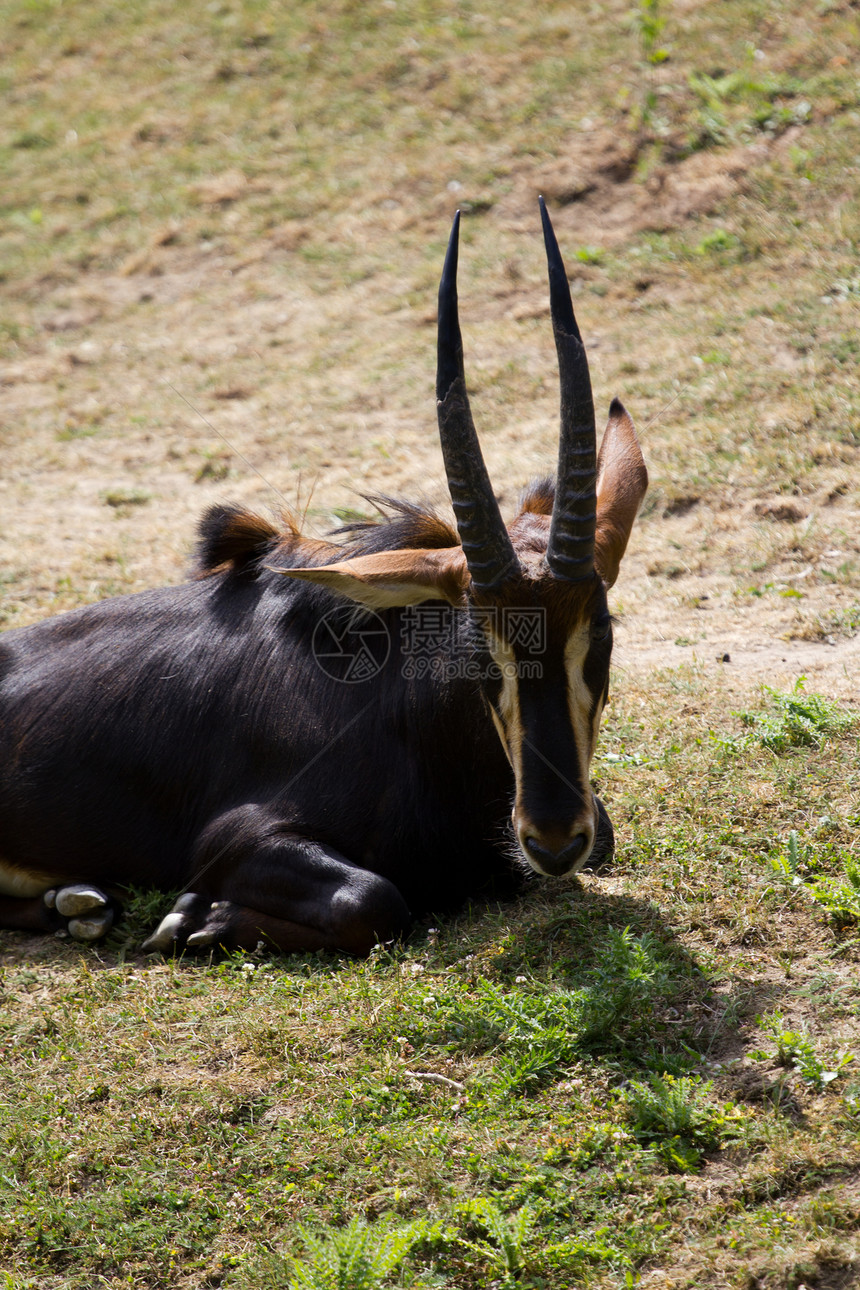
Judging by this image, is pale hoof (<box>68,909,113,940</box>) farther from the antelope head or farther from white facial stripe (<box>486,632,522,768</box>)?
white facial stripe (<box>486,632,522,768</box>)

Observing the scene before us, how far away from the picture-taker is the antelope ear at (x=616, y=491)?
17.5 feet

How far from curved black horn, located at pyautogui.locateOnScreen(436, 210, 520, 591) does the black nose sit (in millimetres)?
1053

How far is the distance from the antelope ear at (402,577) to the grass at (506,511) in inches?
59.0

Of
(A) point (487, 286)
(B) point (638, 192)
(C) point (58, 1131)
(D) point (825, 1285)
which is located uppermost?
(B) point (638, 192)

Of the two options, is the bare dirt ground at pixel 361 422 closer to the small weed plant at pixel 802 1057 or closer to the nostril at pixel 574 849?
the nostril at pixel 574 849

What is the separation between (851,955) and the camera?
4.59 meters

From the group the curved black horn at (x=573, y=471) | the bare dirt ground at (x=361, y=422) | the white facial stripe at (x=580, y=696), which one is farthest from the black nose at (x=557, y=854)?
the bare dirt ground at (x=361, y=422)

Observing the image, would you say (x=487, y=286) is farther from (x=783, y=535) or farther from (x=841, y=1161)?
(x=841, y=1161)

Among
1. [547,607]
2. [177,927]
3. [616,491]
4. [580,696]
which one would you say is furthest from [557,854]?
[177,927]

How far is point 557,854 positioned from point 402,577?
1426 mm

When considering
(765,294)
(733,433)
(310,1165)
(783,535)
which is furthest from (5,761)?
(765,294)

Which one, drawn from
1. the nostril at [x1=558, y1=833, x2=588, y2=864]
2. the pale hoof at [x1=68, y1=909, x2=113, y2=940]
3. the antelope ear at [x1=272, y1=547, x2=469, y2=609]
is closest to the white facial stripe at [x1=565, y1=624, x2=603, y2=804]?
the nostril at [x1=558, y1=833, x2=588, y2=864]

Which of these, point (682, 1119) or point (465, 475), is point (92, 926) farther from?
point (682, 1119)

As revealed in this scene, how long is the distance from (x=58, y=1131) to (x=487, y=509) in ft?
9.59
